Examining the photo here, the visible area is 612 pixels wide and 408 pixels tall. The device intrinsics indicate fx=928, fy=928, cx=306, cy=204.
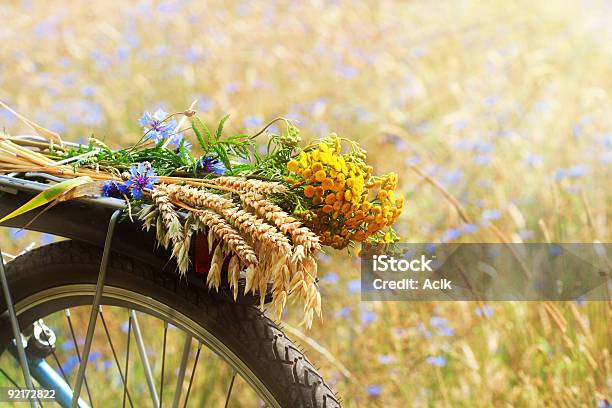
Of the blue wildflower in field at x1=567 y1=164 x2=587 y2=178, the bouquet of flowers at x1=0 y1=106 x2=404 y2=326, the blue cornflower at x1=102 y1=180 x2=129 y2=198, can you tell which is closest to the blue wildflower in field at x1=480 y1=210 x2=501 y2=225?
the blue wildflower in field at x1=567 y1=164 x2=587 y2=178

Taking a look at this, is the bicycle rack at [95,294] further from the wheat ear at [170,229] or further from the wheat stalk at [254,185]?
the wheat stalk at [254,185]

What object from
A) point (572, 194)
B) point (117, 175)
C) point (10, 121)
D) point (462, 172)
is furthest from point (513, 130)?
point (117, 175)

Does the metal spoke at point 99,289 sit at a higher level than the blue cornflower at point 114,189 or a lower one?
lower

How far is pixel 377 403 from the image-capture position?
9.65ft

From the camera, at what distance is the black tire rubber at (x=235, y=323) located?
5.19ft

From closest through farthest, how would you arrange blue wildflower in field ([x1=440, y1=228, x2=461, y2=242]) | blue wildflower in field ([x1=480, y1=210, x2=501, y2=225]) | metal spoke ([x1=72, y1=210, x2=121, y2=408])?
1. metal spoke ([x1=72, y1=210, x2=121, y2=408])
2. blue wildflower in field ([x1=440, y1=228, x2=461, y2=242])
3. blue wildflower in field ([x1=480, y1=210, x2=501, y2=225])

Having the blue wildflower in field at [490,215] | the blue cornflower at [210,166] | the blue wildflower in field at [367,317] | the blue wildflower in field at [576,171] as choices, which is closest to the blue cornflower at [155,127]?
the blue cornflower at [210,166]

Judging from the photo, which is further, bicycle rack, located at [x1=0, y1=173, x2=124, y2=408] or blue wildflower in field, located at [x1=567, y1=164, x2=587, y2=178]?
blue wildflower in field, located at [x1=567, y1=164, x2=587, y2=178]

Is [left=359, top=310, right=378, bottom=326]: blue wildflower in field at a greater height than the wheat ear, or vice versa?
[left=359, top=310, right=378, bottom=326]: blue wildflower in field

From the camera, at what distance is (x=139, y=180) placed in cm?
159

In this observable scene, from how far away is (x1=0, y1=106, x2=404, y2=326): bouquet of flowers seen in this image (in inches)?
56.6

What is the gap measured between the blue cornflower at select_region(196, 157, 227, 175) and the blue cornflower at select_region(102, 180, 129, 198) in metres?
0.14

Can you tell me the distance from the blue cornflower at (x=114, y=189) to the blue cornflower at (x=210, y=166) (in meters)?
0.14

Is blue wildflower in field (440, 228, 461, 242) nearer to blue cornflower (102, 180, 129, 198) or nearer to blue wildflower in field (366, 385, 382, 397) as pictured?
blue wildflower in field (366, 385, 382, 397)
